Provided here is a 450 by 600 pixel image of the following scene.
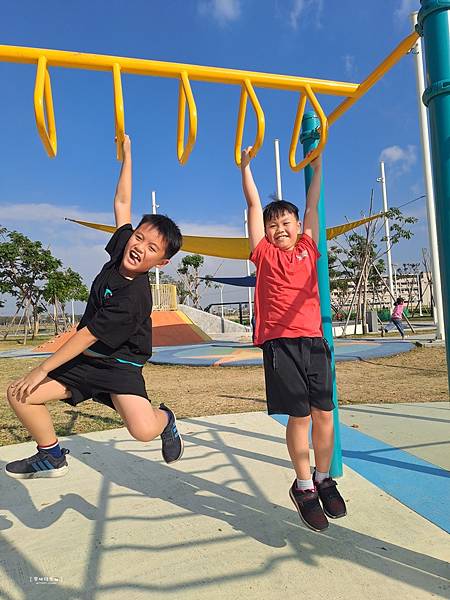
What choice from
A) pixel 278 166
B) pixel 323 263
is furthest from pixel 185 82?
pixel 278 166

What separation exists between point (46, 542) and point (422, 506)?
153cm

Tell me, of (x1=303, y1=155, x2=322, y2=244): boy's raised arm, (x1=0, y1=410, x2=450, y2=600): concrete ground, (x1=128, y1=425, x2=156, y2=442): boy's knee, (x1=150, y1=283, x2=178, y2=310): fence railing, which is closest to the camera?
(x1=0, y1=410, x2=450, y2=600): concrete ground

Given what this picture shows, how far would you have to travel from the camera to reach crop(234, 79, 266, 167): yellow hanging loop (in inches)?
71.5

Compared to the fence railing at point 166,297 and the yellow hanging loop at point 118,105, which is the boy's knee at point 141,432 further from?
the fence railing at point 166,297

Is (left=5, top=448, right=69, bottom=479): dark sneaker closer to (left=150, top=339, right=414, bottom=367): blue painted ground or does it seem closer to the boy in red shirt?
the boy in red shirt

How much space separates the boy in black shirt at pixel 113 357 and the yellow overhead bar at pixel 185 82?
11.5 inches

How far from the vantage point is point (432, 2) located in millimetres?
Answer: 1511

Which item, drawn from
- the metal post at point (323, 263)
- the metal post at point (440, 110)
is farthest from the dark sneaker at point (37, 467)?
the metal post at point (440, 110)

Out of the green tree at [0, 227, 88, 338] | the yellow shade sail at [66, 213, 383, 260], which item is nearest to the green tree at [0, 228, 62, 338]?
the green tree at [0, 227, 88, 338]

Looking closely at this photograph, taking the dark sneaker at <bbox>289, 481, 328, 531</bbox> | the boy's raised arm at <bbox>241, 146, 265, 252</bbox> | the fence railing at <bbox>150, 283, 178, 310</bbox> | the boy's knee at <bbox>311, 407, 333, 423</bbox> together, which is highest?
the fence railing at <bbox>150, 283, 178, 310</bbox>

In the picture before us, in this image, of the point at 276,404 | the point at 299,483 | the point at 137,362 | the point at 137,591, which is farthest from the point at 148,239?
the point at 137,591

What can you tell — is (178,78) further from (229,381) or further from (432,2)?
(229,381)

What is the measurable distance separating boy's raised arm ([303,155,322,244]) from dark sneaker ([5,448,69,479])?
1.41 meters

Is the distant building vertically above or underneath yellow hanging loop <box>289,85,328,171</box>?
above
